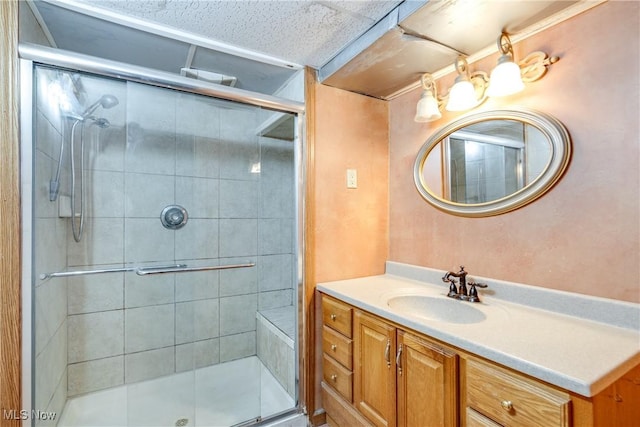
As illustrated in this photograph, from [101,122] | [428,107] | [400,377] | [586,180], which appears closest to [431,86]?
[428,107]

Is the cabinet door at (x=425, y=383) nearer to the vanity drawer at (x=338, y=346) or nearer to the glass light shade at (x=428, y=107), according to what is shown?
the vanity drawer at (x=338, y=346)

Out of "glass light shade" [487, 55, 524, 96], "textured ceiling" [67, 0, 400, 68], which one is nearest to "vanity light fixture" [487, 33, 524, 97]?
"glass light shade" [487, 55, 524, 96]

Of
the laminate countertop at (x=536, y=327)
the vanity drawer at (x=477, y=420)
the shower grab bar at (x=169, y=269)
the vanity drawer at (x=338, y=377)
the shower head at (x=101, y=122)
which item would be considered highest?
the shower head at (x=101, y=122)

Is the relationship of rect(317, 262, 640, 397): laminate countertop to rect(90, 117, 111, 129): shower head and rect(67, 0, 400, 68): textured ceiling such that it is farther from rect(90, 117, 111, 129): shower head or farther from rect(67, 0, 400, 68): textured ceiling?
rect(90, 117, 111, 129): shower head

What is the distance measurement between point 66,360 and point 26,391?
677 millimetres

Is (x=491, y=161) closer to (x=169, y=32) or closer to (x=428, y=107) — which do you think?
(x=428, y=107)

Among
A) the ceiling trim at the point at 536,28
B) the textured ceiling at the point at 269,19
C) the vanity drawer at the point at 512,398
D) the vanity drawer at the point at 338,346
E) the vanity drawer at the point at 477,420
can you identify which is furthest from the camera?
the vanity drawer at the point at 338,346

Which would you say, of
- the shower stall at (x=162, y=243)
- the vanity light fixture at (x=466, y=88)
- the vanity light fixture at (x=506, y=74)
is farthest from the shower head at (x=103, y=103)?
the vanity light fixture at (x=506, y=74)

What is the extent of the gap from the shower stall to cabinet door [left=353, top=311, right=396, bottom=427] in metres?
→ 0.46

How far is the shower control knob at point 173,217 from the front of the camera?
161cm

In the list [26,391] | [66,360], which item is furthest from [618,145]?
[66,360]

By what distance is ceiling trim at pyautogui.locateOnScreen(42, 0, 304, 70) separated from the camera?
48.3 inches

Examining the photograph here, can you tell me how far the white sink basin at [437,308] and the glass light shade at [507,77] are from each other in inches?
38.2

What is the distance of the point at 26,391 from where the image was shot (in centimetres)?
114
